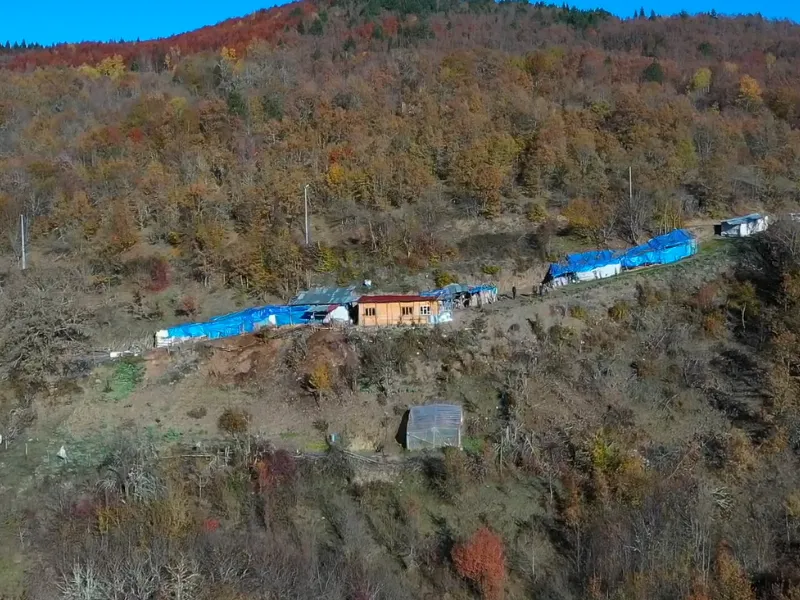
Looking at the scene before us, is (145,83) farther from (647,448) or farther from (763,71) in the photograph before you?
(647,448)

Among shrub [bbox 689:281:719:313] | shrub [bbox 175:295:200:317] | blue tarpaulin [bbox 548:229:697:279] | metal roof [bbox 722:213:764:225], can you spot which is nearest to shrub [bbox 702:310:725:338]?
shrub [bbox 689:281:719:313]

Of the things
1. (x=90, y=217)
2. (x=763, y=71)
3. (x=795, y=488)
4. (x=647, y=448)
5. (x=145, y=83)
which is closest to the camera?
(x=795, y=488)

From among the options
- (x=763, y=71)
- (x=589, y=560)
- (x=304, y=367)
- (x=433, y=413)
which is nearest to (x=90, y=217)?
(x=304, y=367)

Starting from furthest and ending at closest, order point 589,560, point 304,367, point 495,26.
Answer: point 495,26
point 304,367
point 589,560

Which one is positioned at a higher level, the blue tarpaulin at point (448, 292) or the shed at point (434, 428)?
the blue tarpaulin at point (448, 292)

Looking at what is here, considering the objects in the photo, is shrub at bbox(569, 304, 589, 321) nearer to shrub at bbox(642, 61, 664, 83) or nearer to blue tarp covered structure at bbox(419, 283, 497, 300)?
blue tarp covered structure at bbox(419, 283, 497, 300)

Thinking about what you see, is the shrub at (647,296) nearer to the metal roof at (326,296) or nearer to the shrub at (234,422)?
the metal roof at (326,296)

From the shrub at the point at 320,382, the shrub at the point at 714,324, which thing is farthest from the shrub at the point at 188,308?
the shrub at the point at 714,324
